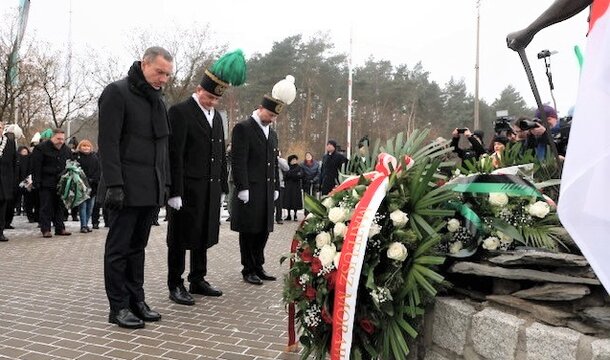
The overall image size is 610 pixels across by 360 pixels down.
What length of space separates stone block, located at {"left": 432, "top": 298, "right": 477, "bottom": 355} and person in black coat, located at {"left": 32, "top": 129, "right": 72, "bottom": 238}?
857cm

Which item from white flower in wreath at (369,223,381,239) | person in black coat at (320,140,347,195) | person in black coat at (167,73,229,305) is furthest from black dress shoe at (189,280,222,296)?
person in black coat at (320,140,347,195)

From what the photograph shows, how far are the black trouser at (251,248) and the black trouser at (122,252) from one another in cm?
173

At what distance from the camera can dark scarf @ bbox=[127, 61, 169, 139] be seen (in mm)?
4137

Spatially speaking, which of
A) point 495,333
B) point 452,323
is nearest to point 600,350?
point 495,333

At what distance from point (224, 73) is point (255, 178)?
4.25ft

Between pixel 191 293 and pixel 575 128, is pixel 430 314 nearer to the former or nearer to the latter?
pixel 575 128

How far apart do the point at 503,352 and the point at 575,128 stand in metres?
1.32

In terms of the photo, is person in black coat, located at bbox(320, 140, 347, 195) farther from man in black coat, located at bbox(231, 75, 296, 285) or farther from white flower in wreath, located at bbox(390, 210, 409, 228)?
white flower in wreath, located at bbox(390, 210, 409, 228)

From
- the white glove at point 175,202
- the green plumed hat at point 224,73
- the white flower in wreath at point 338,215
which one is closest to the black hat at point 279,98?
the green plumed hat at point 224,73

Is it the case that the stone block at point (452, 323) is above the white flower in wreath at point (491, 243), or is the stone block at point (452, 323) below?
below

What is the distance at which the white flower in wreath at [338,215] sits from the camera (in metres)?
2.95

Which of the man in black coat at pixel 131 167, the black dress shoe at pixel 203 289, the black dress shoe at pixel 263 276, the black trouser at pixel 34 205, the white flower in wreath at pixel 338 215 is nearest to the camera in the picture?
the white flower in wreath at pixel 338 215

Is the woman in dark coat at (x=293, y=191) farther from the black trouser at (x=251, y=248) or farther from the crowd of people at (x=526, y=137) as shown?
the crowd of people at (x=526, y=137)

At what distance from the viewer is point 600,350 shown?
6.64ft
